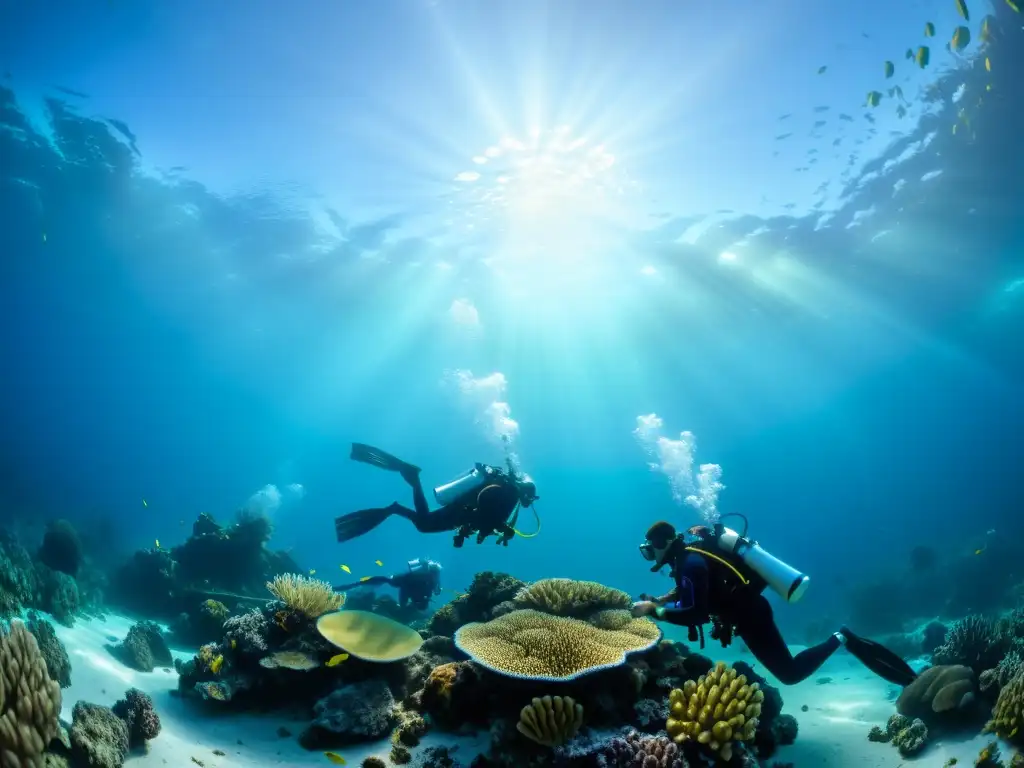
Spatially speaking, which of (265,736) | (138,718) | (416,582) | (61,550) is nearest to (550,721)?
(265,736)

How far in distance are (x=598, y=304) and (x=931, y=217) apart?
1969cm

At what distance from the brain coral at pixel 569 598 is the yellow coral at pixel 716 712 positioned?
1.75 metres

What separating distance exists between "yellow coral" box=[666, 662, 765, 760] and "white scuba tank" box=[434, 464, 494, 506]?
17.0 feet

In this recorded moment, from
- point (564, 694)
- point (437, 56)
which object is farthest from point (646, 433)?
point (564, 694)

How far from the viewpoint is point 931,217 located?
24.9m

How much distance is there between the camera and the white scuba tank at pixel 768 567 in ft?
19.8

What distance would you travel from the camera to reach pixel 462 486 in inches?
382

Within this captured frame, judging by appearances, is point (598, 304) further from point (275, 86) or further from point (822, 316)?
point (275, 86)

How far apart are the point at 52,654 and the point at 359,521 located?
15.1ft

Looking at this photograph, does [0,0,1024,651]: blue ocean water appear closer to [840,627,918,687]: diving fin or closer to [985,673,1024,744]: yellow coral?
[840,627,918,687]: diving fin

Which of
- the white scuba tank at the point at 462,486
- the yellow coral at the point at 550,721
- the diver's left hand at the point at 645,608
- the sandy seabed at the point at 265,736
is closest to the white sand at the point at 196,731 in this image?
the sandy seabed at the point at 265,736

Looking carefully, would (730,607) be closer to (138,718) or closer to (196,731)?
(196,731)

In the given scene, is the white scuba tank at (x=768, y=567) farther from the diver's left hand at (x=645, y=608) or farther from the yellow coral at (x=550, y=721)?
the yellow coral at (x=550, y=721)

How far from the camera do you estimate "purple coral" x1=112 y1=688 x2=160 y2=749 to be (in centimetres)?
514
